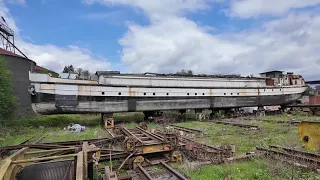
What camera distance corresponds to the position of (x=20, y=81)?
55.8ft

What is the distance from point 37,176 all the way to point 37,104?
1106 cm

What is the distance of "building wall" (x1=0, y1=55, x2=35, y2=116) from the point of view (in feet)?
54.2

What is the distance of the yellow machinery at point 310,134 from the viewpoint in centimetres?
604

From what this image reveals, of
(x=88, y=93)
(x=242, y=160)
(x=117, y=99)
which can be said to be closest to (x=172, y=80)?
(x=117, y=99)

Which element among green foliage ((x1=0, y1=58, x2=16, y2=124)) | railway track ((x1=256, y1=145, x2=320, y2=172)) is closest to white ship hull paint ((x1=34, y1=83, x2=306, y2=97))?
green foliage ((x1=0, y1=58, x2=16, y2=124))

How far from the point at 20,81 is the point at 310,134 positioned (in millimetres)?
18635

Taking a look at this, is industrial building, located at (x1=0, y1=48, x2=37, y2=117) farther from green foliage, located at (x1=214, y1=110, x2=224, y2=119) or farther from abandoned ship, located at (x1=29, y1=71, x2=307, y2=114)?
green foliage, located at (x1=214, y1=110, x2=224, y2=119)

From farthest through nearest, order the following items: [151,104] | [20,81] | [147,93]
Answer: [20,81] < [151,104] < [147,93]

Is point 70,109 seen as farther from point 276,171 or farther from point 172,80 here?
point 276,171

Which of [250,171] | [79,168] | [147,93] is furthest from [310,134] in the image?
[147,93]

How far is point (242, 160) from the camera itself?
596 centimetres

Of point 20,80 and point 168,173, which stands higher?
point 20,80

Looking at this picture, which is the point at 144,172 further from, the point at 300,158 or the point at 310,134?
the point at 310,134

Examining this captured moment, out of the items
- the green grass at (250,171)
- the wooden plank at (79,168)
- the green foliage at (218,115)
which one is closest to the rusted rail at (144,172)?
the green grass at (250,171)
